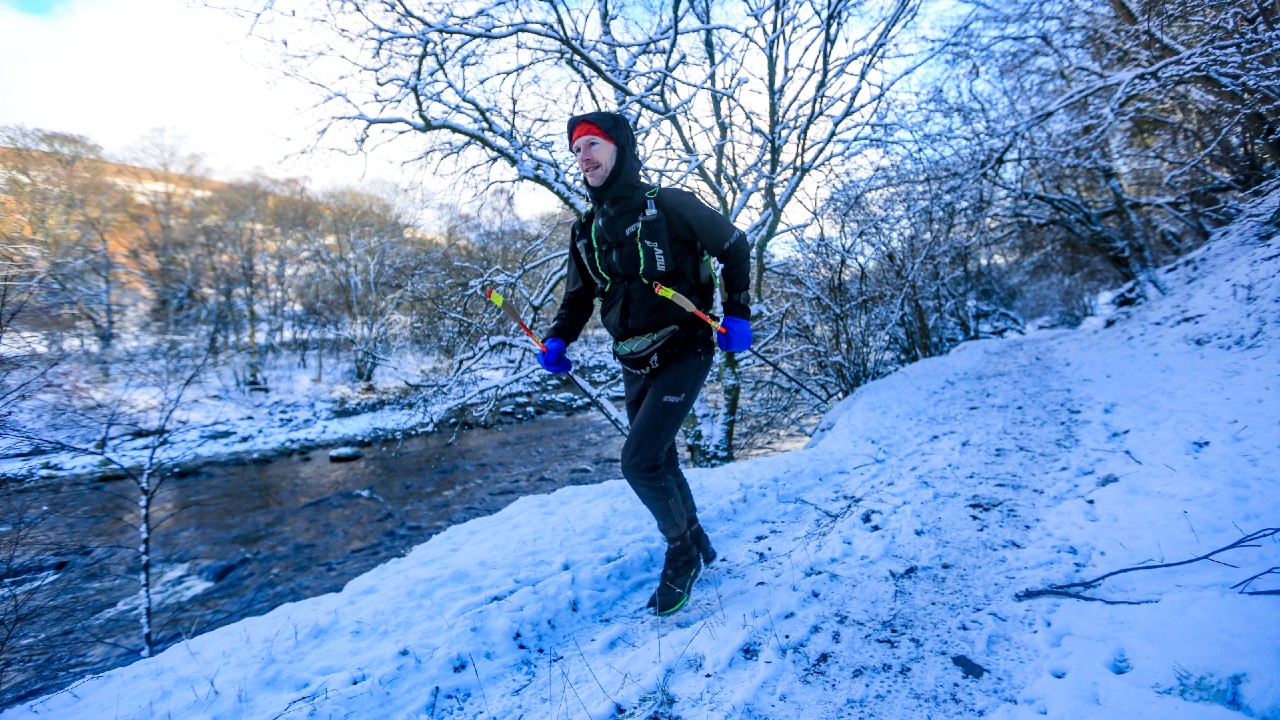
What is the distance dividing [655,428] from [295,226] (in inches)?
1154

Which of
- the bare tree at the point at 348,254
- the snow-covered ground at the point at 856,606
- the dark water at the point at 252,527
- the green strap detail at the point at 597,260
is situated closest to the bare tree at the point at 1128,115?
the snow-covered ground at the point at 856,606

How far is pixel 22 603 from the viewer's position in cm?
399

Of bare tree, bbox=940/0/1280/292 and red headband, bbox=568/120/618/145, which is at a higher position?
bare tree, bbox=940/0/1280/292

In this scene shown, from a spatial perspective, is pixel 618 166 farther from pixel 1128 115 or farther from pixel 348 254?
pixel 348 254

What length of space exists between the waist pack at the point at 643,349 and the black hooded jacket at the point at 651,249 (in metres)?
0.04

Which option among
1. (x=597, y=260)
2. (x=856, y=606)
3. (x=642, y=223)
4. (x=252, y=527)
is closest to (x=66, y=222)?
(x=597, y=260)

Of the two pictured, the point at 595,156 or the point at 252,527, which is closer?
the point at 595,156

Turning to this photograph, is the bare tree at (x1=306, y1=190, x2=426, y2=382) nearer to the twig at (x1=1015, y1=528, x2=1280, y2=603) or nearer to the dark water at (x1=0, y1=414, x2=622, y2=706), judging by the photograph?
the dark water at (x1=0, y1=414, x2=622, y2=706)

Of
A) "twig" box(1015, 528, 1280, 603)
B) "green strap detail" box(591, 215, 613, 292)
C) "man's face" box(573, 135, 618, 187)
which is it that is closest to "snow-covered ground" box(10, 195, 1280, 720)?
"twig" box(1015, 528, 1280, 603)

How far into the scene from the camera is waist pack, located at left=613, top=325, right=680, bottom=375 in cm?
293

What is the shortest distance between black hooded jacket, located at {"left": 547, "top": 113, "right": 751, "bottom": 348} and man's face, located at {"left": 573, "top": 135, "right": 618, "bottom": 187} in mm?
33

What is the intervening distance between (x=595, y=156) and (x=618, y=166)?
13cm

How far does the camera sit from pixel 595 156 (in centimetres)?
284

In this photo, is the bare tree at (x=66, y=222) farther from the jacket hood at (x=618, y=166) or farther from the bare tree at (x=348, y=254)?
the bare tree at (x=348, y=254)
